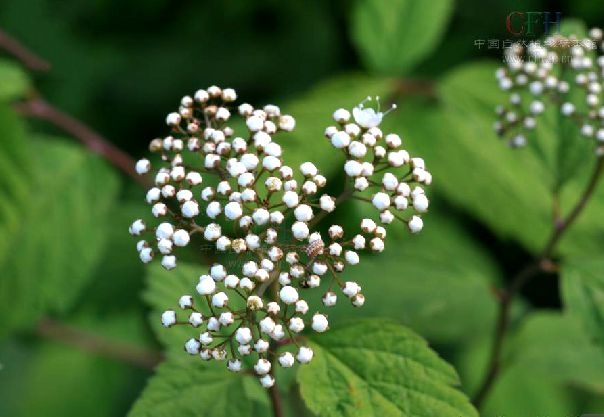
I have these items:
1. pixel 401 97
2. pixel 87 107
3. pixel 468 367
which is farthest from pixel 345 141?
pixel 87 107

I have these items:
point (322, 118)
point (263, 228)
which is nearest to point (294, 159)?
point (322, 118)

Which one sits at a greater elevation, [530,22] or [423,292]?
[530,22]

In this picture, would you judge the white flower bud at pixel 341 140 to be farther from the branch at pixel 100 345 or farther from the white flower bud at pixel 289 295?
the branch at pixel 100 345

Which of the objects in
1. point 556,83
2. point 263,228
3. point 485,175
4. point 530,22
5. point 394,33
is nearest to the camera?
point 263,228

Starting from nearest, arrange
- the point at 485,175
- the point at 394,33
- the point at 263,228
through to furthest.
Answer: the point at 263,228 → the point at 394,33 → the point at 485,175

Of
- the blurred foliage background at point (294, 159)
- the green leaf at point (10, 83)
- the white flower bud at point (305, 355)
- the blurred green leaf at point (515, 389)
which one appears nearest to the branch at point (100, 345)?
the blurred foliage background at point (294, 159)

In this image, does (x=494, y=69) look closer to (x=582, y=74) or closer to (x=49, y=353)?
(x=582, y=74)

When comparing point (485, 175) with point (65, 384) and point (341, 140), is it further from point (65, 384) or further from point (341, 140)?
point (65, 384)
